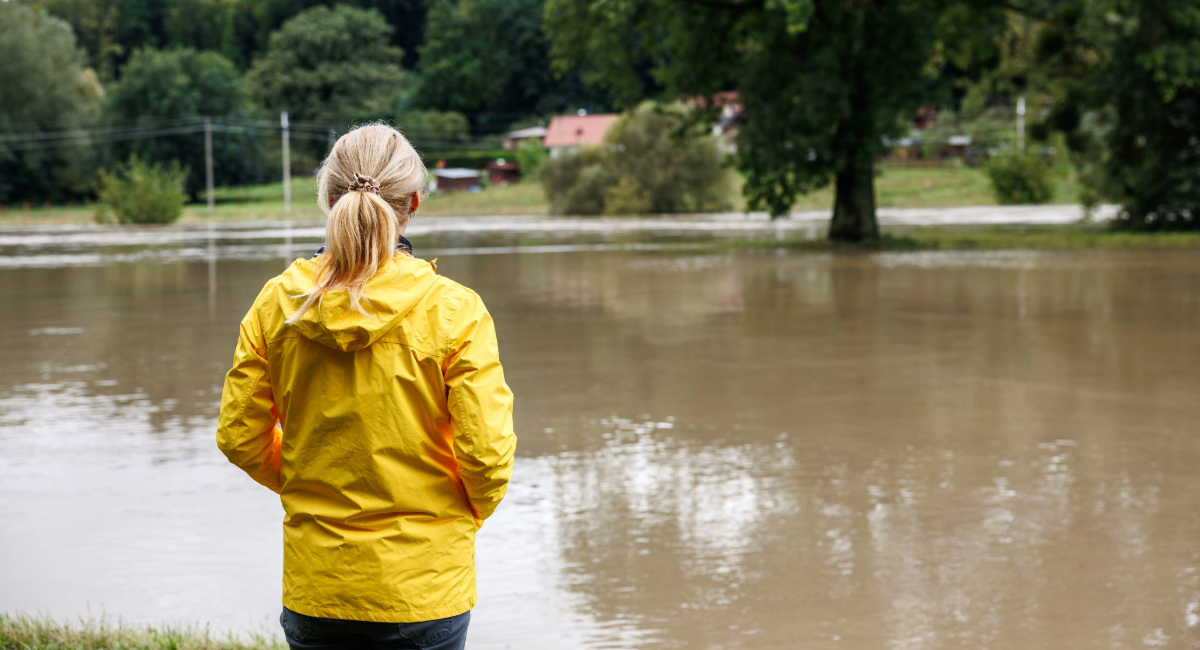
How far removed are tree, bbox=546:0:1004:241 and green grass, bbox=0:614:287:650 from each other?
2274cm

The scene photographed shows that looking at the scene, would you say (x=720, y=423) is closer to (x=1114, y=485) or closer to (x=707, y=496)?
(x=707, y=496)

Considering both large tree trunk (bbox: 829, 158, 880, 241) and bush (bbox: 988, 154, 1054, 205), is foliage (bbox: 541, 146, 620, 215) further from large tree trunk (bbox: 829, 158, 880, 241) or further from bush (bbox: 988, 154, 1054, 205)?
large tree trunk (bbox: 829, 158, 880, 241)

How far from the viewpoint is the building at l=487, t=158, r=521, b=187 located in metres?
96.4

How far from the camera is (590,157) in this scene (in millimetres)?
58000

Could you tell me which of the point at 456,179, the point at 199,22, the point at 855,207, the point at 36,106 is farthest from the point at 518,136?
the point at 855,207

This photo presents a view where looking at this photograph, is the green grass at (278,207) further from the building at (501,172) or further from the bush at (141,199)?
the building at (501,172)

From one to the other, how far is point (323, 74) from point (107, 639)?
9858cm

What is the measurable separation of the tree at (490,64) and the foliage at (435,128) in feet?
22.2

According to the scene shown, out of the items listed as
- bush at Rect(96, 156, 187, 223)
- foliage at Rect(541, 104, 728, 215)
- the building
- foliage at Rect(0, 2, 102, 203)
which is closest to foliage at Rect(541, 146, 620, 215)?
foliage at Rect(541, 104, 728, 215)

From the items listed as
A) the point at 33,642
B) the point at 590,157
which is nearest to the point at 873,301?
the point at 33,642

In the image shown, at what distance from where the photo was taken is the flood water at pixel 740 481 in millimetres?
4926

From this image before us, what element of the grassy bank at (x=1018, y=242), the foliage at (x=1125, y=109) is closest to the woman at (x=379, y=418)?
the grassy bank at (x=1018, y=242)

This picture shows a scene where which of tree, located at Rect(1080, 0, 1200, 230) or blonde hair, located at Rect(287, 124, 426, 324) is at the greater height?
tree, located at Rect(1080, 0, 1200, 230)

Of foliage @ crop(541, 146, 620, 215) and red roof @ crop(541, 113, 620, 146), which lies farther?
red roof @ crop(541, 113, 620, 146)
